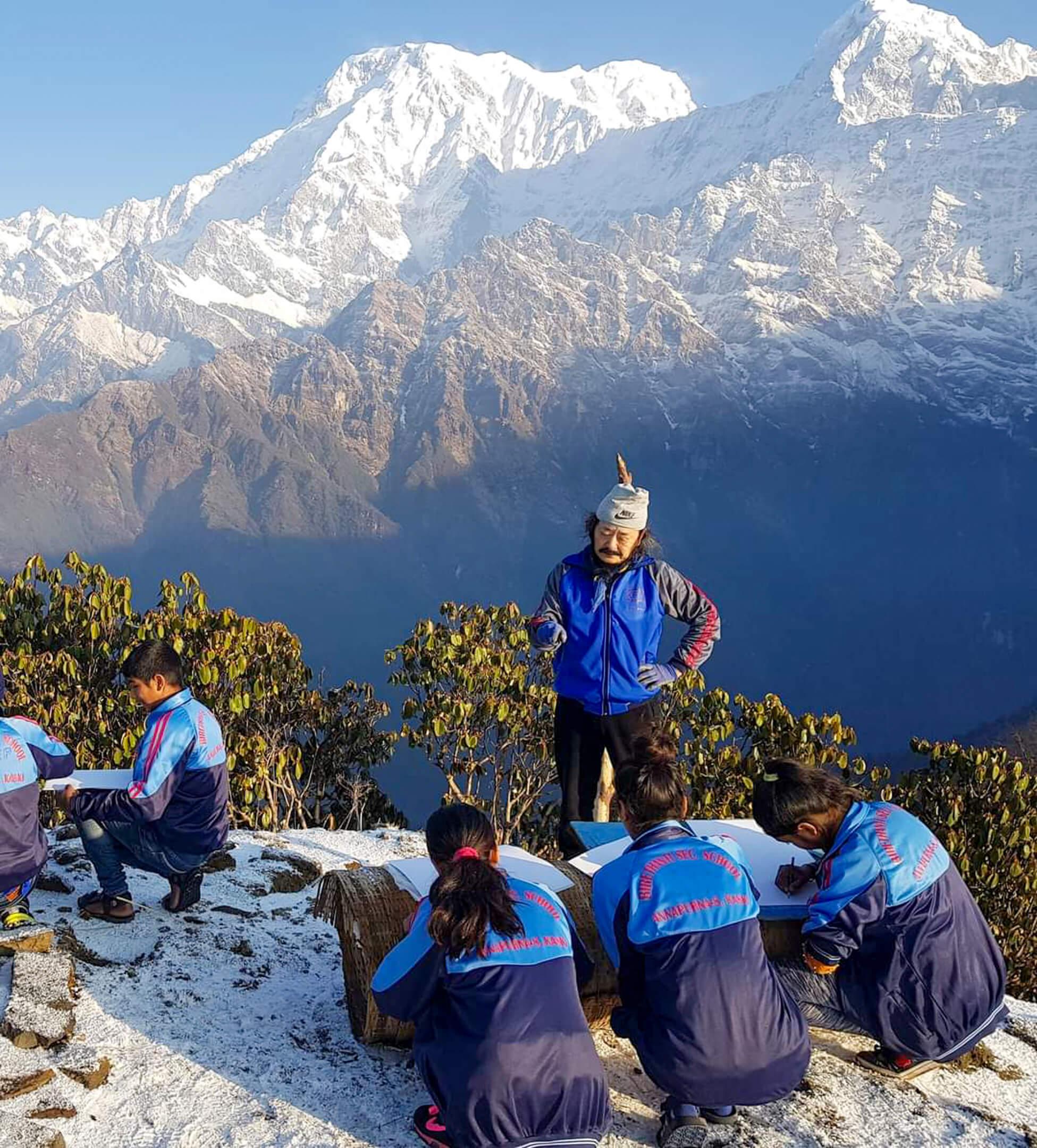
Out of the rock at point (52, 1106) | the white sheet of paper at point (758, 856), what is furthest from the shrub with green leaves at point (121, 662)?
the rock at point (52, 1106)

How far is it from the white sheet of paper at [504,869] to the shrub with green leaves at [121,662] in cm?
575

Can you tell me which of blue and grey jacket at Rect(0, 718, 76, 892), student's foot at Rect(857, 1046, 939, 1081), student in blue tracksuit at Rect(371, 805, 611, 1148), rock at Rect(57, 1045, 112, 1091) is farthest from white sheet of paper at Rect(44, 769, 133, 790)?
student's foot at Rect(857, 1046, 939, 1081)

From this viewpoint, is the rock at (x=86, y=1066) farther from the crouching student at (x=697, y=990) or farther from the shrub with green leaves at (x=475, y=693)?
the shrub with green leaves at (x=475, y=693)

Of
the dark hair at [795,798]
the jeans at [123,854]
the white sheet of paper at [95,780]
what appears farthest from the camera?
the jeans at [123,854]

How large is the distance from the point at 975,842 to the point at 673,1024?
7.65m

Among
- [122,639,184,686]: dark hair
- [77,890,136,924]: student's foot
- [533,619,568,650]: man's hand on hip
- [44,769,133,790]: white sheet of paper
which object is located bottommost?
[77,890,136,924]: student's foot

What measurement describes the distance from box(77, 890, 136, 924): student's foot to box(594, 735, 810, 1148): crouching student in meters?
2.91

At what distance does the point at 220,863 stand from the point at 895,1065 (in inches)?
168

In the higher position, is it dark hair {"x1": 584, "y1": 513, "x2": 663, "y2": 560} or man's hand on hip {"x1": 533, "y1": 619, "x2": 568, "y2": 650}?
dark hair {"x1": 584, "y1": 513, "x2": 663, "y2": 560}

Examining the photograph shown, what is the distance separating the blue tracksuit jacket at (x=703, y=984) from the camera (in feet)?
11.6

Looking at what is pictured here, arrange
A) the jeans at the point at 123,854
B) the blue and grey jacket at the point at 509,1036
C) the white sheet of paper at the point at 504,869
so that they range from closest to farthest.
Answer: the blue and grey jacket at the point at 509,1036, the white sheet of paper at the point at 504,869, the jeans at the point at 123,854

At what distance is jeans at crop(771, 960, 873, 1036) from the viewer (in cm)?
415

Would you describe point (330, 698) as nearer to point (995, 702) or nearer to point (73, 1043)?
point (73, 1043)

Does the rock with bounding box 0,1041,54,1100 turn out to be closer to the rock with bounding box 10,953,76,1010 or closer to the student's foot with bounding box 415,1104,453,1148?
the rock with bounding box 10,953,76,1010
